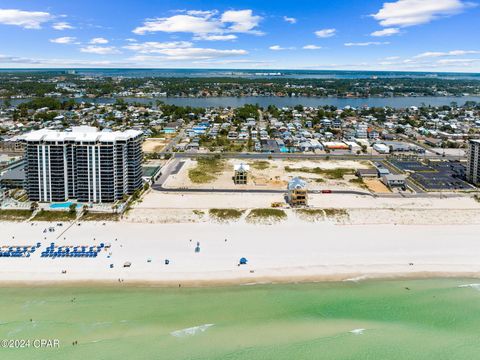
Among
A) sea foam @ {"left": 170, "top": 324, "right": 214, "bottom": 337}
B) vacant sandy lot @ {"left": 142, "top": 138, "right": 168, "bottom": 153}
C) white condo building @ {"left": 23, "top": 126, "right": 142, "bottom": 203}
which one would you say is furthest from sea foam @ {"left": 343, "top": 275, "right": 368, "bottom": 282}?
vacant sandy lot @ {"left": 142, "top": 138, "right": 168, "bottom": 153}

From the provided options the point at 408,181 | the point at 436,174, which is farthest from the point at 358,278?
the point at 436,174

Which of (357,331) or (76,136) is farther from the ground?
(76,136)

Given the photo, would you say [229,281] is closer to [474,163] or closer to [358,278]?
[358,278]

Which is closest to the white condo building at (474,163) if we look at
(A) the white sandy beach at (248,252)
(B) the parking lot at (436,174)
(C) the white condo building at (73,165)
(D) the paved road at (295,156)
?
(B) the parking lot at (436,174)

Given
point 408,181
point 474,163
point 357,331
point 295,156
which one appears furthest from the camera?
point 295,156

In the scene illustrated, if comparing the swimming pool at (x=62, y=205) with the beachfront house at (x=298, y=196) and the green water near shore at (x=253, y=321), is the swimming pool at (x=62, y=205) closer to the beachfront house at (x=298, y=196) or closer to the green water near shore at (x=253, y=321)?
the green water near shore at (x=253, y=321)

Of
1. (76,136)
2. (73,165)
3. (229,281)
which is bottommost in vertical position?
(229,281)
